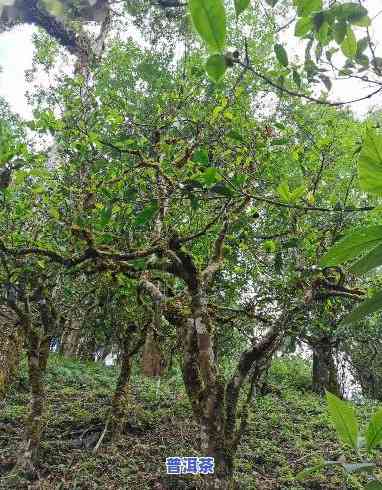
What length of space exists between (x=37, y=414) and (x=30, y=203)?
2.23 m

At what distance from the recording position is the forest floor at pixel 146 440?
14.7ft

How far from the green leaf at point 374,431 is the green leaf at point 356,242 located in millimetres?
178

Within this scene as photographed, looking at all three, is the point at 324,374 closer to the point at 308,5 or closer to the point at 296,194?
the point at 296,194

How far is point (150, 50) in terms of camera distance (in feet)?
31.7

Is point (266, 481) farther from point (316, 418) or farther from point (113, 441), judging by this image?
point (316, 418)

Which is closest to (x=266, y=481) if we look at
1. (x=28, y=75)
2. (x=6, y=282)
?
(x=6, y=282)

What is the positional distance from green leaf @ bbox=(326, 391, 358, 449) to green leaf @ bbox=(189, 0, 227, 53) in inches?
16.9

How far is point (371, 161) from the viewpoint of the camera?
1.31ft

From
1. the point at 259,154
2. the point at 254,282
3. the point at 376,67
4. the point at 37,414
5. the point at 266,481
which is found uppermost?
the point at 259,154

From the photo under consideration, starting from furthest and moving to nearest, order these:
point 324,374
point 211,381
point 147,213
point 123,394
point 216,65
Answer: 1. point 324,374
2. point 123,394
3. point 211,381
4. point 147,213
5. point 216,65

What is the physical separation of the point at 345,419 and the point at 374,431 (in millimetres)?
34

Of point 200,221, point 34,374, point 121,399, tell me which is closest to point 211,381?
point 200,221

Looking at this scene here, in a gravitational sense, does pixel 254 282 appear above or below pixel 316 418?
above

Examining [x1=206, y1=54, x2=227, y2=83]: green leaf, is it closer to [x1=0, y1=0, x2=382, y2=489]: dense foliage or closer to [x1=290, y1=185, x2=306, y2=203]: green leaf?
[x1=0, y1=0, x2=382, y2=489]: dense foliage
